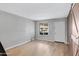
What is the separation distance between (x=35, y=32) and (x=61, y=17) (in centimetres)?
186

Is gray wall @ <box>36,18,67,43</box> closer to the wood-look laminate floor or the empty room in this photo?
the empty room

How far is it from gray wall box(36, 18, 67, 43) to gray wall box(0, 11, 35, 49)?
60 cm

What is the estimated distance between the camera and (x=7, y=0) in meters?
0.65

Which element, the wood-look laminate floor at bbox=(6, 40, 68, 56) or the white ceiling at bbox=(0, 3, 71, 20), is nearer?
the white ceiling at bbox=(0, 3, 71, 20)

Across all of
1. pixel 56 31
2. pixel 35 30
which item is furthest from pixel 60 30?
pixel 35 30

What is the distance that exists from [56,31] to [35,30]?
4.11 ft

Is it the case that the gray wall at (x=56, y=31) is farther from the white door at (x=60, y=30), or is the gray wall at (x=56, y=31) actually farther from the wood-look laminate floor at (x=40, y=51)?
the wood-look laminate floor at (x=40, y=51)

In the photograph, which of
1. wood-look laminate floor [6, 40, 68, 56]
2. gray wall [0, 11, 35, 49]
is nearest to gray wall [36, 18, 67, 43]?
gray wall [0, 11, 35, 49]

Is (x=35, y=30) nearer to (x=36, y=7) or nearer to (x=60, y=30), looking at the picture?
(x=60, y=30)

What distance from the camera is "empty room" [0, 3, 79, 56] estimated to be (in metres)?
3.21

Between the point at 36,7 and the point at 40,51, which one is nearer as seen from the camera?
the point at 36,7

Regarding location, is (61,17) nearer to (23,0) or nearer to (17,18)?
(17,18)

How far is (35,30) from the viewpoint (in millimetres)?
5723

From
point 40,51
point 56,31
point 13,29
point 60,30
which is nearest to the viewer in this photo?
point 40,51
